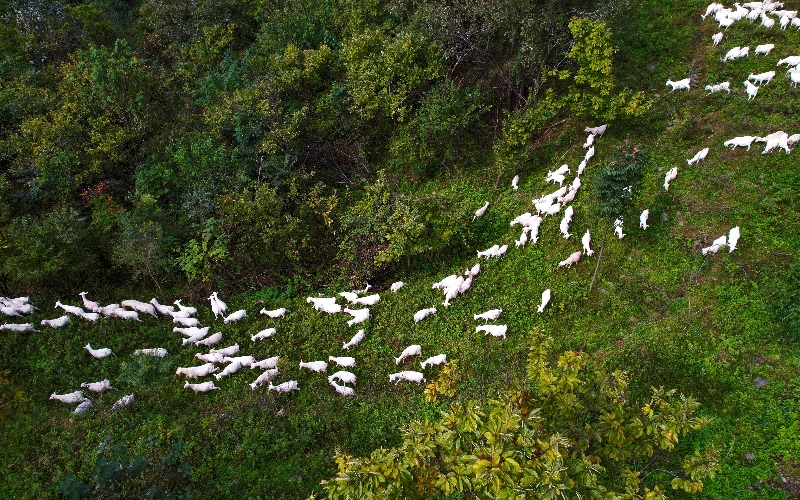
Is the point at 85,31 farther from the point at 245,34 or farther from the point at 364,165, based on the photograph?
the point at 364,165

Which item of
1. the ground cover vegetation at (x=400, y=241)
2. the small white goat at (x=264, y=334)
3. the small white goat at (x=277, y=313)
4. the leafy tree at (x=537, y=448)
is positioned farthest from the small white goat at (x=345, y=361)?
the leafy tree at (x=537, y=448)

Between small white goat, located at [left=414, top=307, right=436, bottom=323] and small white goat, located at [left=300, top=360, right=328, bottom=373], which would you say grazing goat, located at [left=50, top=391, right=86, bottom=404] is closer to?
small white goat, located at [left=300, top=360, right=328, bottom=373]

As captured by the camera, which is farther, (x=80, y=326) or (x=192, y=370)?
(x=80, y=326)

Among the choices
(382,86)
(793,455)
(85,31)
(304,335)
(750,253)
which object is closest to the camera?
(793,455)

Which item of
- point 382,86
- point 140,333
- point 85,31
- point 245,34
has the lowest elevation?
point 140,333

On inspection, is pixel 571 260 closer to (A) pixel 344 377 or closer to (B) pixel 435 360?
(B) pixel 435 360

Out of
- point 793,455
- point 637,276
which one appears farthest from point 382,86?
point 793,455

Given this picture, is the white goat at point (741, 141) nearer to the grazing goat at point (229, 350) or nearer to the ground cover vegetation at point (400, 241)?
the ground cover vegetation at point (400, 241)
